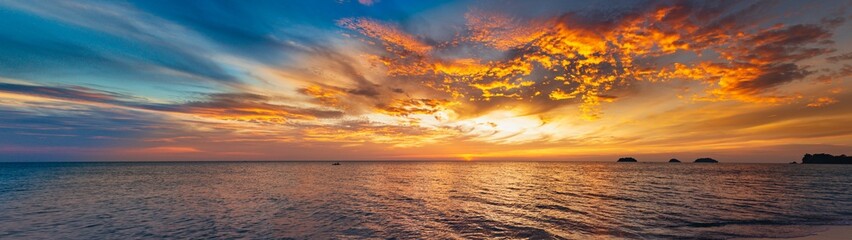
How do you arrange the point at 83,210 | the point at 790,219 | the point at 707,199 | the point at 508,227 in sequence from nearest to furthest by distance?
the point at 508,227 → the point at 790,219 → the point at 83,210 → the point at 707,199

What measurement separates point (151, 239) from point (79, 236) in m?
5.55

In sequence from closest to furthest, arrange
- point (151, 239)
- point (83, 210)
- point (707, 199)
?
point (151, 239)
point (83, 210)
point (707, 199)

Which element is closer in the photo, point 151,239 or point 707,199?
point 151,239

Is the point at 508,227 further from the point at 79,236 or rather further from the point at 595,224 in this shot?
the point at 79,236

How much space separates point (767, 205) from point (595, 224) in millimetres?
24753

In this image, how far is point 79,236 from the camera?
24.7m

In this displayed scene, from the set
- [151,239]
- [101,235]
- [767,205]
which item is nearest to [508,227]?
[151,239]

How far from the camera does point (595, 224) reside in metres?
27.3

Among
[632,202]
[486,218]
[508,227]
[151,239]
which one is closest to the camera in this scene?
[151,239]

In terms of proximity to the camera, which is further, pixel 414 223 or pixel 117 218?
pixel 117 218

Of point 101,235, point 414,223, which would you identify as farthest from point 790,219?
point 101,235

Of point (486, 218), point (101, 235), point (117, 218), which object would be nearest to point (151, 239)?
point (101, 235)

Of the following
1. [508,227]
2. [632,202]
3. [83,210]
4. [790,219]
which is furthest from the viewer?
[632,202]

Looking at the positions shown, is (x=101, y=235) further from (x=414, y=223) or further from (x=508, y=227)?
(x=508, y=227)
